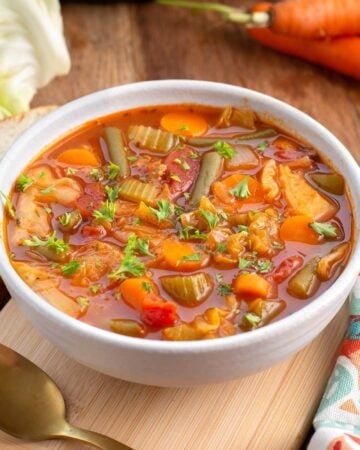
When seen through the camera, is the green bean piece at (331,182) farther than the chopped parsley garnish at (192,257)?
Yes

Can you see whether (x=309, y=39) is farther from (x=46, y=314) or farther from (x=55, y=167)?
(x=46, y=314)

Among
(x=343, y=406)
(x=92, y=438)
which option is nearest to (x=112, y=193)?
(x=92, y=438)

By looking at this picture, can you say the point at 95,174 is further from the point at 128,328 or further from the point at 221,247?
the point at 128,328

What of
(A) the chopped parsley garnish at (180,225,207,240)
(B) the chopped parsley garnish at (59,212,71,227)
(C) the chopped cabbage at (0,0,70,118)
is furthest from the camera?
(C) the chopped cabbage at (0,0,70,118)

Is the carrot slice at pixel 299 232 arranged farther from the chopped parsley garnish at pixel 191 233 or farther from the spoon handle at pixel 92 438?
Result: the spoon handle at pixel 92 438

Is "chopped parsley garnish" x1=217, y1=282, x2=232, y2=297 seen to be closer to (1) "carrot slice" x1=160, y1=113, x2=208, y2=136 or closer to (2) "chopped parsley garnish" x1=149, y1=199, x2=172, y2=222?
(2) "chopped parsley garnish" x1=149, y1=199, x2=172, y2=222

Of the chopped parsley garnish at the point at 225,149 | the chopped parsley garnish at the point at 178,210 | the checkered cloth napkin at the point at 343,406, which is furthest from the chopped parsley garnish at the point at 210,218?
the checkered cloth napkin at the point at 343,406

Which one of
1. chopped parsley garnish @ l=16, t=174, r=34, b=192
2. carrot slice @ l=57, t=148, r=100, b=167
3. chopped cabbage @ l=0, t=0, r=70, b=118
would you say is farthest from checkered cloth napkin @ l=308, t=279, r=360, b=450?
chopped cabbage @ l=0, t=0, r=70, b=118
